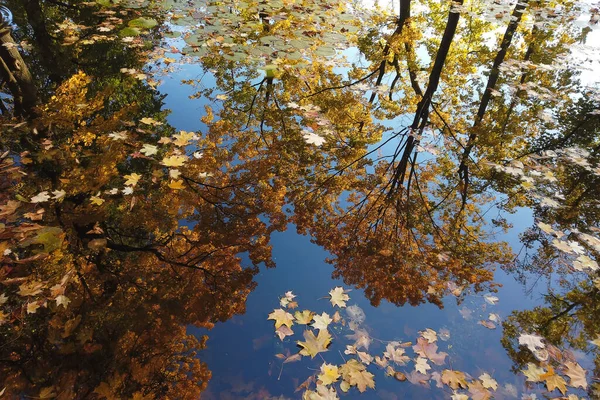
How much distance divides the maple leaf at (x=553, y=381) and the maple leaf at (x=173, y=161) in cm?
358

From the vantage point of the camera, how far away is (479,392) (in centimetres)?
229

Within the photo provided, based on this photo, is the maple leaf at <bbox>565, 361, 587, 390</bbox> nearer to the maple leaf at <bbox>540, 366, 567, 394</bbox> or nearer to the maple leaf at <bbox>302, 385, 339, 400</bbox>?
the maple leaf at <bbox>540, 366, 567, 394</bbox>

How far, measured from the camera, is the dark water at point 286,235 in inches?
93.3

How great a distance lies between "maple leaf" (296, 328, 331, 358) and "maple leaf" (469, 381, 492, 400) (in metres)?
1.14

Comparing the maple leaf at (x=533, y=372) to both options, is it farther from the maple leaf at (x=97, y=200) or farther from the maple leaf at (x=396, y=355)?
the maple leaf at (x=97, y=200)

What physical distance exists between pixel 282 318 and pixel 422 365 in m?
1.22

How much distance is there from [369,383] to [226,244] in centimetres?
188

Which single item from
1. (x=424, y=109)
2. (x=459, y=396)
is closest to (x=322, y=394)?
(x=459, y=396)

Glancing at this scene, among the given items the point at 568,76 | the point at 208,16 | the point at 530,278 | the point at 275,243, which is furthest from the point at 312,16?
the point at 530,278

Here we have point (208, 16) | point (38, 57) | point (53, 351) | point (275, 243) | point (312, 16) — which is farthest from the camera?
point (312, 16)

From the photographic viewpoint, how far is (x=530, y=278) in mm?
3314

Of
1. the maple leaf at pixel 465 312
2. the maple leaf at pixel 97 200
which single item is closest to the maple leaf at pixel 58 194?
the maple leaf at pixel 97 200

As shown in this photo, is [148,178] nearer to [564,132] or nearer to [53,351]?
[53,351]

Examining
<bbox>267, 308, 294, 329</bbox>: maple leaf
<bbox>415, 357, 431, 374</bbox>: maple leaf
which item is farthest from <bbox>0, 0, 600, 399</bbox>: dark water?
<bbox>267, 308, 294, 329</bbox>: maple leaf
